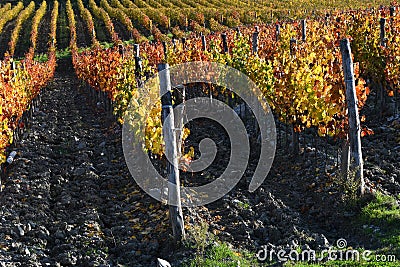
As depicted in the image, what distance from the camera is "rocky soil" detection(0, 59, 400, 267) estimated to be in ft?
20.2

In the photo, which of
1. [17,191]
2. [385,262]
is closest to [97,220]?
[17,191]

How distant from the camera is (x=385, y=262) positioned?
17.4 feet

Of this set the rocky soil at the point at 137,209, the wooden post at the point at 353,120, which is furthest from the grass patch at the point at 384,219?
the wooden post at the point at 353,120

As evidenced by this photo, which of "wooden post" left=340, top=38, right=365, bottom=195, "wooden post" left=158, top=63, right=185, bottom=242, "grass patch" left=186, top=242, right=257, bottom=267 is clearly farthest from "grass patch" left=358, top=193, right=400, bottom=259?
"wooden post" left=158, top=63, right=185, bottom=242

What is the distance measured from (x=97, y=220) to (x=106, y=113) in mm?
8501

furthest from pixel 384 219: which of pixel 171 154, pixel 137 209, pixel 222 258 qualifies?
pixel 137 209

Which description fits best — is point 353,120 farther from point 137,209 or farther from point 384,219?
point 137,209

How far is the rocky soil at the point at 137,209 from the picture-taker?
242 inches

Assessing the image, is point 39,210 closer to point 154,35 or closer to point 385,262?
point 385,262

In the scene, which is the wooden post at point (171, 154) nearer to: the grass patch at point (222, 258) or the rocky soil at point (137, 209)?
the rocky soil at point (137, 209)

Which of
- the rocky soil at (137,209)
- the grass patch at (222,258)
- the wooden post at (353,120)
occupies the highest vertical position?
the wooden post at (353,120)

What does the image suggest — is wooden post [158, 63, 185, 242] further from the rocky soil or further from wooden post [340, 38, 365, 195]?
wooden post [340, 38, 365, 195]

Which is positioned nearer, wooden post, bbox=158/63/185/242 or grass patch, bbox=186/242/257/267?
grass patch, bbox=186/242/257/267

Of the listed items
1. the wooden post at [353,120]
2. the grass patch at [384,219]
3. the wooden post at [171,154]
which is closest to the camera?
the grass patch at [384,219]
